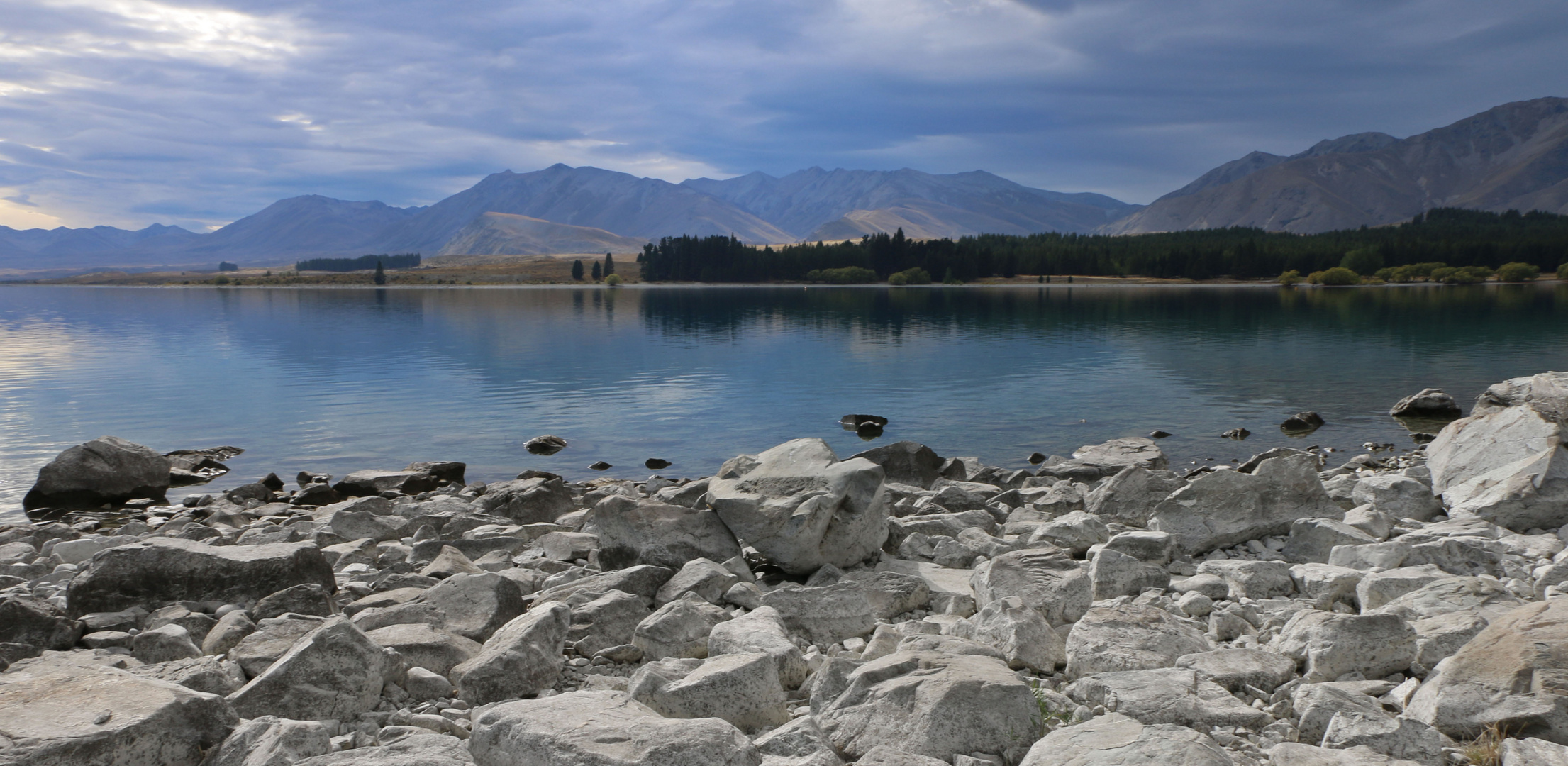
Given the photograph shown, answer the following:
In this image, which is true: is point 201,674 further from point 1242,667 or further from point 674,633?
point 1242,667

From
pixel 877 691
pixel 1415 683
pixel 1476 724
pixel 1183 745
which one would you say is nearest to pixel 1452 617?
pixel 1415 683

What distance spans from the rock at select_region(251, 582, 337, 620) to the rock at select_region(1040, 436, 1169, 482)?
18480mm

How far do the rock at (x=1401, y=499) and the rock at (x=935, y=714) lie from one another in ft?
35.4

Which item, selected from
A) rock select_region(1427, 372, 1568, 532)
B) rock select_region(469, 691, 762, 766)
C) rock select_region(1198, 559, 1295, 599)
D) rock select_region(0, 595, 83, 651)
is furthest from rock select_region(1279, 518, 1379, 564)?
rock select_region(0, 595, 83, 651)

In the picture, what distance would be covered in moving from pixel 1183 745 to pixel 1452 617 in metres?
4.28

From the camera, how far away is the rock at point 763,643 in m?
8.27

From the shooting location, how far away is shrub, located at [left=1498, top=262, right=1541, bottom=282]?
18738 cm

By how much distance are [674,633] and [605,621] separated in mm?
1006

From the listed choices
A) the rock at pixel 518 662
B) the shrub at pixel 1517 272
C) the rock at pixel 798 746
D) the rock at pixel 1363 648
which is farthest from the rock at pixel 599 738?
the shrub at pixel 1517 272

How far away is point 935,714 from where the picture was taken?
672 cm

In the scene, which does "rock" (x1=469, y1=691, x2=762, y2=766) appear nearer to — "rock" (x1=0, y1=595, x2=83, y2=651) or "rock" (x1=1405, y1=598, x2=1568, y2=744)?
"rock" (x1=1405, y1=598, x2=1568, y2=744)

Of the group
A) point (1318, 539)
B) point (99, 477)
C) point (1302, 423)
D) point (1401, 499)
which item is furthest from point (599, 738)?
point (1302, 423)

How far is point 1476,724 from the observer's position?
6.47m

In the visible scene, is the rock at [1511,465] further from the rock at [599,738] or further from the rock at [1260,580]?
the rock at [599,738]
